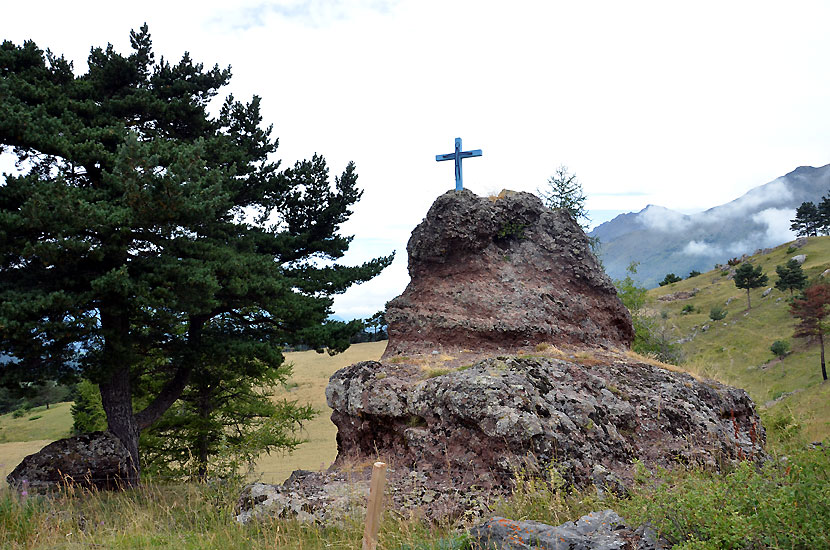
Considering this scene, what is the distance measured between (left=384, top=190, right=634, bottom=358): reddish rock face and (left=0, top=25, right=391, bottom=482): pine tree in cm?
388

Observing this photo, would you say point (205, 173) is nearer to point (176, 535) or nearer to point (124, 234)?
point (124, 234)

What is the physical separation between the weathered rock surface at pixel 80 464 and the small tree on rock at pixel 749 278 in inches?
2474

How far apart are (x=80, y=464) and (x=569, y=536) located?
10420mm

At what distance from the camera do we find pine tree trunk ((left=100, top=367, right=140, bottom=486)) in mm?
11859

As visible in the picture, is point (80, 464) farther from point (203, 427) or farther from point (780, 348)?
point (780, 348)

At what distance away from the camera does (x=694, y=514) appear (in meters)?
3.95

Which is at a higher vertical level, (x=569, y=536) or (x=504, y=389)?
(x=504, y=389)

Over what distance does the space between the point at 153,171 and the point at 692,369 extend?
10911 mm

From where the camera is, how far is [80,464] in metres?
10.7

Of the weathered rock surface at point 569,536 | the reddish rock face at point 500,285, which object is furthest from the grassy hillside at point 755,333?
the weathered rock surface at point 569,536

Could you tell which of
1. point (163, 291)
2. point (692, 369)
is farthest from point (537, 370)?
point (163, 291)

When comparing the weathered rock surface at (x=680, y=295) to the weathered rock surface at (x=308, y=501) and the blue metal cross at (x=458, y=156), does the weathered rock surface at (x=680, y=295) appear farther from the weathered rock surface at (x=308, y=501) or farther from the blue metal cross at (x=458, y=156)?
the weathered rock surface at (x=308, y=501)

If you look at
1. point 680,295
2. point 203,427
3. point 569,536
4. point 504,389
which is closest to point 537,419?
point 504,389

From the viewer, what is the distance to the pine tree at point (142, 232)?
1002cm
